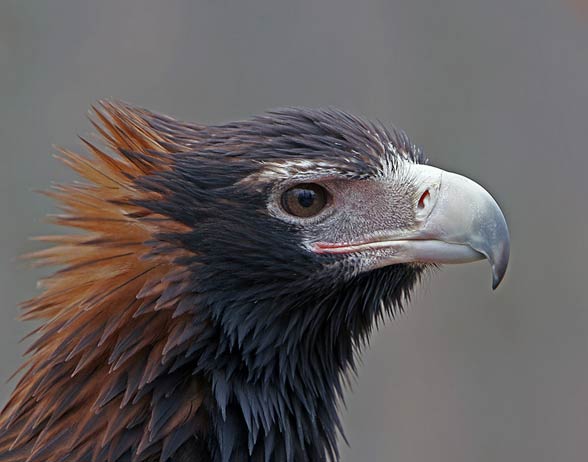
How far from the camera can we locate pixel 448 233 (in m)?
2.70

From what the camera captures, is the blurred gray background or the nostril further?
the blurred gray background

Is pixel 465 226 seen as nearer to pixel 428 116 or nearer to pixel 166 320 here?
pixel 166 320

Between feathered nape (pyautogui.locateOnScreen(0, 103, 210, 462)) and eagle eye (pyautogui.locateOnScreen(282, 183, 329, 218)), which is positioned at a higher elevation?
eagle eye (pyautogui.locateOnScreen(282, 183, 329, 218))

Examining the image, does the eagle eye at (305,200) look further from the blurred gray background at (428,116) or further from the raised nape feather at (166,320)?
the blurred gray background at (428,116)

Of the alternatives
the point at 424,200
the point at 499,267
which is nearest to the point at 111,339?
the point at 424,200

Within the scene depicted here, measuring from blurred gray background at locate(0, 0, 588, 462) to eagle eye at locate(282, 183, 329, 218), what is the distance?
3252mm

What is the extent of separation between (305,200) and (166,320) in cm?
47

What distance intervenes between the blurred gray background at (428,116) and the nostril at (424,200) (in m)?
3.19

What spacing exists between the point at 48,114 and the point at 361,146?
3584 millimetres

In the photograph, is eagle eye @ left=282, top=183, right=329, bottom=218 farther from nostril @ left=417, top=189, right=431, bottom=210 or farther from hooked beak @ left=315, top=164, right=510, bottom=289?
nostril @ left=417, top=189, right=431, bottom=210

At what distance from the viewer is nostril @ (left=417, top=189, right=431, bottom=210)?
9.06 ft

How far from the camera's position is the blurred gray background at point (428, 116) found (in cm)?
595

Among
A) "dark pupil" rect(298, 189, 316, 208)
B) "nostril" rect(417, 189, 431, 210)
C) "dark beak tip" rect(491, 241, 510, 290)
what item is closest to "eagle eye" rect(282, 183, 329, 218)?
"dark pupil" rect(298, 189, 316, 208)

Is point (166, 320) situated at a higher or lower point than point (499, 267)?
lower
